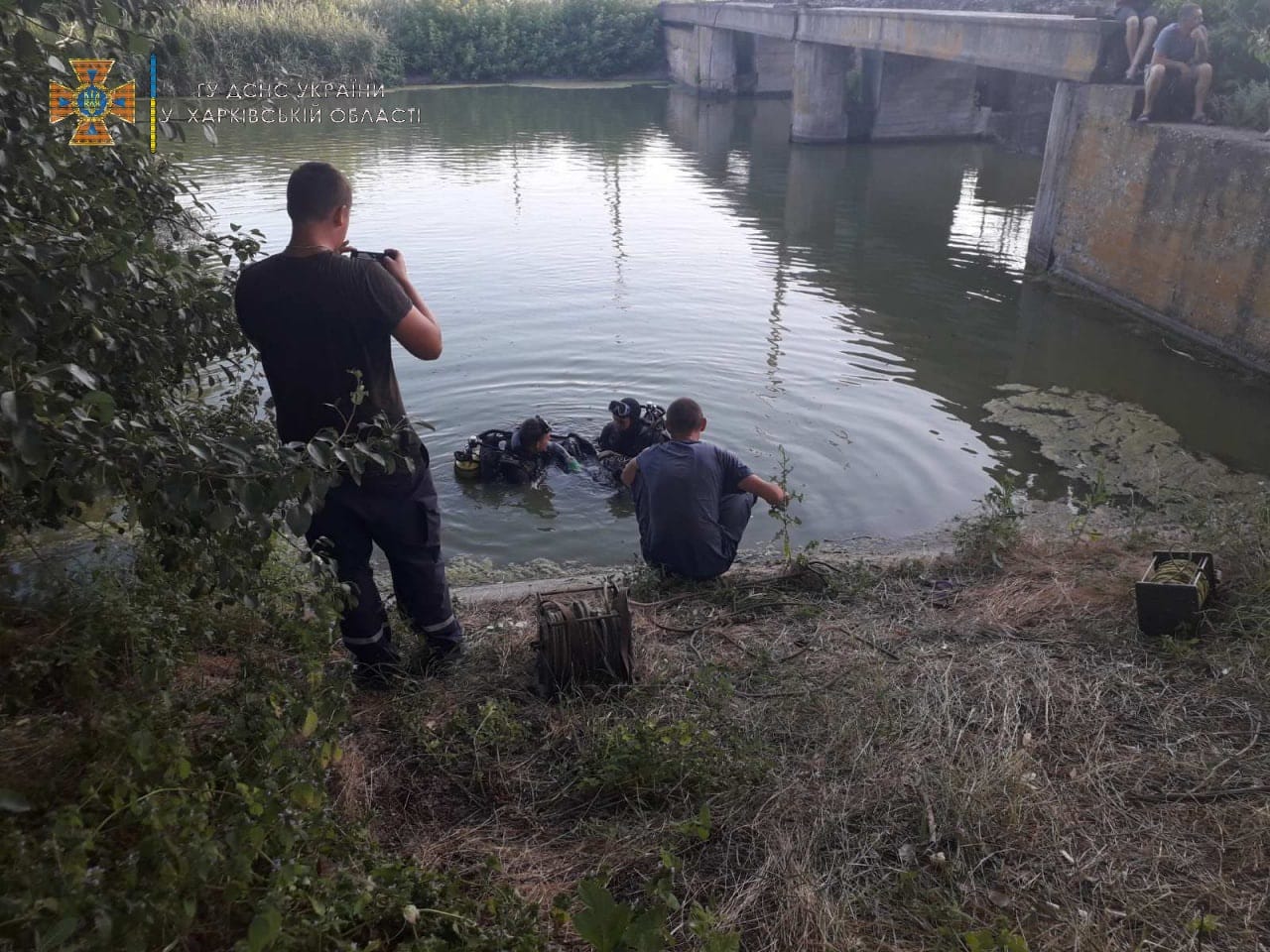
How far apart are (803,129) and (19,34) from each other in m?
27.2

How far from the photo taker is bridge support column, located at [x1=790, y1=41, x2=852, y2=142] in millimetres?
26531

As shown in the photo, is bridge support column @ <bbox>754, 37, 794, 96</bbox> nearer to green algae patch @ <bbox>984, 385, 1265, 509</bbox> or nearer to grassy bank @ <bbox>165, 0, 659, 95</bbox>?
Answer: grassy bank @ <bbox>165, 0, 659, 95</bbox>

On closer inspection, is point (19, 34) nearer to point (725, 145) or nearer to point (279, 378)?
point (279, 378)

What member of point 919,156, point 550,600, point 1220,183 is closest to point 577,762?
point 550,600

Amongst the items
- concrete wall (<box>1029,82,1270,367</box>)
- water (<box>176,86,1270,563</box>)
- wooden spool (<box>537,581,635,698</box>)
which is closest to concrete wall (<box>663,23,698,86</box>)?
water (<box>176,86,1270,563</box>)

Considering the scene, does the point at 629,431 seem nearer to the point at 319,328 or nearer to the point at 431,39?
the point at 319,328

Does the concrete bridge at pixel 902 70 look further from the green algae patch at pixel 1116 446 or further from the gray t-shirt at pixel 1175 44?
the green algae patch at pixel 1116 446

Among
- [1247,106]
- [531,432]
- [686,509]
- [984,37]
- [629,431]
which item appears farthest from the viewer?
[984,37]

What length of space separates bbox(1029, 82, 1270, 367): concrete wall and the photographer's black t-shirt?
33.6 ft

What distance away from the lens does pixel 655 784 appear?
3.39m

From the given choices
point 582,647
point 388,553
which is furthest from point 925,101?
point 388,553

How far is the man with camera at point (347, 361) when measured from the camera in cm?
355

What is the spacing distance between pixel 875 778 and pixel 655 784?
2.64 feet

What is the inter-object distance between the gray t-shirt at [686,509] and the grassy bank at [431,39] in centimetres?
3086
